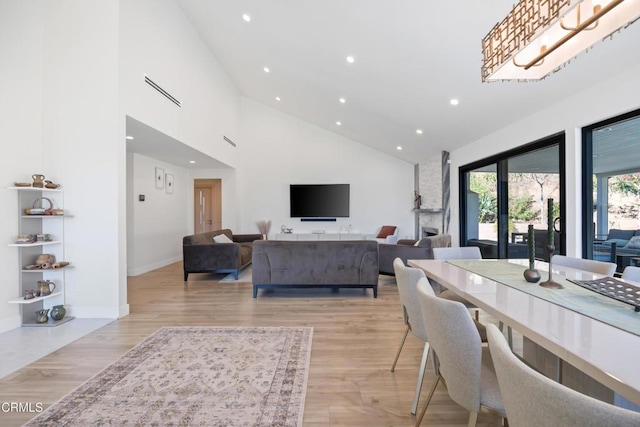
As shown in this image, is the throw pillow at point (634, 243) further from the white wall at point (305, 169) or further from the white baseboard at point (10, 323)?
the white baseboard at point (10, 323)

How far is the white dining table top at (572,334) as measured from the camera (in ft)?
2.59

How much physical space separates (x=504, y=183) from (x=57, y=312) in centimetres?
615

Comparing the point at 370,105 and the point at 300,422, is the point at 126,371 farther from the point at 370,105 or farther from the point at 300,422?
the point at 370,105

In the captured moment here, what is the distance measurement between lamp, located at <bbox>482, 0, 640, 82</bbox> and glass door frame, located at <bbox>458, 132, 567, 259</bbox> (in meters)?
2.35

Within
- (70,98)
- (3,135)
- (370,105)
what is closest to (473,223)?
(370,105)

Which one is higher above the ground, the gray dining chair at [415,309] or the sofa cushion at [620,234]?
the sofa cushion at [620,234]

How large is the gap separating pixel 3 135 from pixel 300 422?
3.88 meters

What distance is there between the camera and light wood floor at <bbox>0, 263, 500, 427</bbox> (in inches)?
72.3

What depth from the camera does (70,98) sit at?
3.38 meters

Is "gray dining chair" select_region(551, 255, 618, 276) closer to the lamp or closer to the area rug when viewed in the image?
the lamp

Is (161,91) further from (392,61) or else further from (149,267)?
(149,267)

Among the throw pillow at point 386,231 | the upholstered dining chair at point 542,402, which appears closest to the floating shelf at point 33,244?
the upholstered dining chair at point 542,402

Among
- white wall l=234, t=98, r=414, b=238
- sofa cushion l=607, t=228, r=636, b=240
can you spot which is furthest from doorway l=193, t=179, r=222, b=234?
sofa cushion l=607, t=228, r=636, b=240

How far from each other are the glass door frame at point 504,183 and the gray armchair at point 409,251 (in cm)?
88
